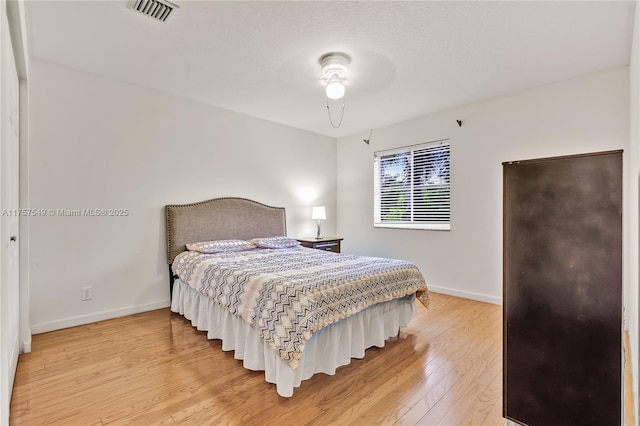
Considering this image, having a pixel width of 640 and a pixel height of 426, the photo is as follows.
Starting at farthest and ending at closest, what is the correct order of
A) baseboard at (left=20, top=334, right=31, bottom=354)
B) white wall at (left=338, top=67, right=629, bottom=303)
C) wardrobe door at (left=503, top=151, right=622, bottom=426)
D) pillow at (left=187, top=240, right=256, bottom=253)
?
pillow at (left=187, top=240, right=256, bottom=253)
white wall at (left=338, top=67, right=629, bottom=303)
baseboard at (left=20, top=334, right=31, bottom=354)
wardrobe door at (left=503, top=151, right=622, bottom=426)

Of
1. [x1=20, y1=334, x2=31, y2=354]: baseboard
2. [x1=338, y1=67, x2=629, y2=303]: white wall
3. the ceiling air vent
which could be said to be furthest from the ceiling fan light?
[x1=20, y1=334, x2=31, y2=354]: baseboard

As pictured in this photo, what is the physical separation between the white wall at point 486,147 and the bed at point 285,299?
1.37 metres

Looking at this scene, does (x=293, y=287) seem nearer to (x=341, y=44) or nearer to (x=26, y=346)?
(x=341, y=44)

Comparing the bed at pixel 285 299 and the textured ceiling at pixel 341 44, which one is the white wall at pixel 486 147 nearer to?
the textured ceiling at pixel 341 44

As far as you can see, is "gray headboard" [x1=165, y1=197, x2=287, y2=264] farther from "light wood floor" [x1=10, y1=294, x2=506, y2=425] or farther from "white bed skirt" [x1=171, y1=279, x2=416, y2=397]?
"light wood floor" [x1=10, y1=294, x2=506, y2=425]

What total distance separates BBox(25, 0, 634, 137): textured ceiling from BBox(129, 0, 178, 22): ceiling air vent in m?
0.06

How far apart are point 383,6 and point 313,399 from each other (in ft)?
8.15

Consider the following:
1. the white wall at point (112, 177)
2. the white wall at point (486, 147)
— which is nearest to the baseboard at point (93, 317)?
the white wall at point (112, 177)

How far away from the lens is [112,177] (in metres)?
3.20

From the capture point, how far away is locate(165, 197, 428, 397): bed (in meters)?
1.91

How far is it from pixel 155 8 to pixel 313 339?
2.41 metres

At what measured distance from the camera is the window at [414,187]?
4188 millimetres

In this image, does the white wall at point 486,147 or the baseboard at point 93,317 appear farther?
the white wall at point 486,147

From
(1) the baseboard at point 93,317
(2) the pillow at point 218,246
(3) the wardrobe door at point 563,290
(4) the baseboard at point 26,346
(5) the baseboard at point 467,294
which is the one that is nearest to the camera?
(3) the wardrobe door at point 563,290
